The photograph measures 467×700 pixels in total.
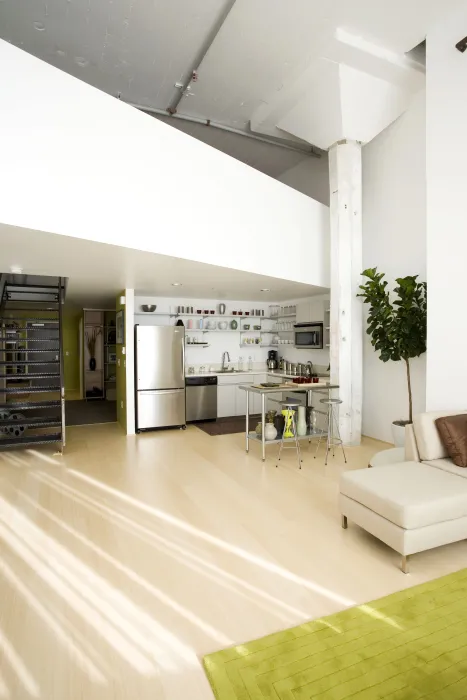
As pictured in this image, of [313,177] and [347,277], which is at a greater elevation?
[313,177]

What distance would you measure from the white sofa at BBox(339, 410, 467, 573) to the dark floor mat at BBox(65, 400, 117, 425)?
5553mm

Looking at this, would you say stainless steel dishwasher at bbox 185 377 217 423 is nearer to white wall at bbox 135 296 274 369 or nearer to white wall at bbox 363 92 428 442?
white wall at bbox 135 296 274 369

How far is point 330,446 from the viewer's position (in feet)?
18.1

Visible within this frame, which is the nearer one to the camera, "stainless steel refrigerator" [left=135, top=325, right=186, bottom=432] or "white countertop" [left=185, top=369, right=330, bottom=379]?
"stainless steel refrigerator" [left=135, top=325, right=186, bottom=432]

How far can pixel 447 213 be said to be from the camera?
4191mm

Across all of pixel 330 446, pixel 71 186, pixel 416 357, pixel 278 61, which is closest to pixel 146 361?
pixel 330 446

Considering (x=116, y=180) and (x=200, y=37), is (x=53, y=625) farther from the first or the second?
(x=200, y=37)

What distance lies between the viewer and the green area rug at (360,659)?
1.66 m

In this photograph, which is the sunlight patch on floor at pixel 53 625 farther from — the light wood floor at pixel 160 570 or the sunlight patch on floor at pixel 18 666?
the sunlight patch on floor at pixel 18 666

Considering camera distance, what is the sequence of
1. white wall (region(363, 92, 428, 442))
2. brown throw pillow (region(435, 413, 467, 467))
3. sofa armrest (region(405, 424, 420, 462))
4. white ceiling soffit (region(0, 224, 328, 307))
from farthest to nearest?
white wall (region(363, 92, 428, 442)), white ceiling soffit (region(0, 224, 328, 307)), sofa armrest (region(405, 424, 420, 462)), brown throw pillow (region(435, 413, 467, 467))

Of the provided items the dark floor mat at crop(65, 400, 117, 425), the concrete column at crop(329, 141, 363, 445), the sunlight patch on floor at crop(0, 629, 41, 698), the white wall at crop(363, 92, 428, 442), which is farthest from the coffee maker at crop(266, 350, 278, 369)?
the sunlight patch on floor at crop(0, 629, 41, 698)

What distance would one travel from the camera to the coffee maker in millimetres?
8336

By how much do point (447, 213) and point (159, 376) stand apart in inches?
180

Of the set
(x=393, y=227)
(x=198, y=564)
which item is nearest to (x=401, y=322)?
(x=393, y=227)
